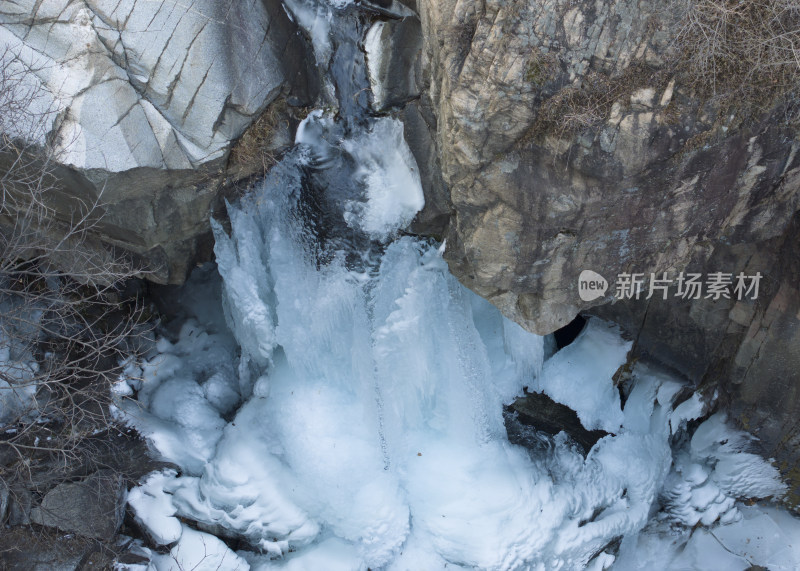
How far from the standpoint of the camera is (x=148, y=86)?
5.10m

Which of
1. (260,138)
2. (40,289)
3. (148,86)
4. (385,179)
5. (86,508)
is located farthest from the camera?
(40,289)

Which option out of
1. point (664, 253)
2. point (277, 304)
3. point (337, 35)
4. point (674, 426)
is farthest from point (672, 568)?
point (337, 35)

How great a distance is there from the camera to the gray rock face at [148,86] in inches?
192

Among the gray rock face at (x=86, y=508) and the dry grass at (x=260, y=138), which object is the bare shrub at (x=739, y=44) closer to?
the dry grass at (x=260, y=138)

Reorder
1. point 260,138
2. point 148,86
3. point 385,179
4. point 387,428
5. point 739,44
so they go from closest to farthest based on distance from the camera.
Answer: point 739,44
point 148,86
point 260,138
point 385,179
point 387,428

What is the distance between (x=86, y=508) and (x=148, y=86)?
414 centimetres

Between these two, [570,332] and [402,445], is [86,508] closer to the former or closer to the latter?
[402,445]

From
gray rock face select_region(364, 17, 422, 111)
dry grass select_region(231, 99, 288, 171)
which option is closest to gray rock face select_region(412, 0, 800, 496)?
gray rock face select_region(364, 17, 422, 111)

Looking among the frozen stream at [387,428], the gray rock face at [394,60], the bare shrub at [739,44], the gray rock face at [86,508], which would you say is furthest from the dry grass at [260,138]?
the gray rock face at [86,508]

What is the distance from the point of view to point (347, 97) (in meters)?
5.67

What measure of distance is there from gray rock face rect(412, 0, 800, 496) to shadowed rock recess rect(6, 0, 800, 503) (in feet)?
0.04

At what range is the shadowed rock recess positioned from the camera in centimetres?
405

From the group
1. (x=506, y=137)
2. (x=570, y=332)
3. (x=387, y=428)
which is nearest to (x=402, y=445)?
(x=387, y=428)

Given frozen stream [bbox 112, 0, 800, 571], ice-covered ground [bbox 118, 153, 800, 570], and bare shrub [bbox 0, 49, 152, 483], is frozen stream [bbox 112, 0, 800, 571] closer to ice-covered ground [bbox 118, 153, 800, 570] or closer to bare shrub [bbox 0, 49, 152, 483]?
ice-covered ground [bbox 118, 153, 800, 570]
